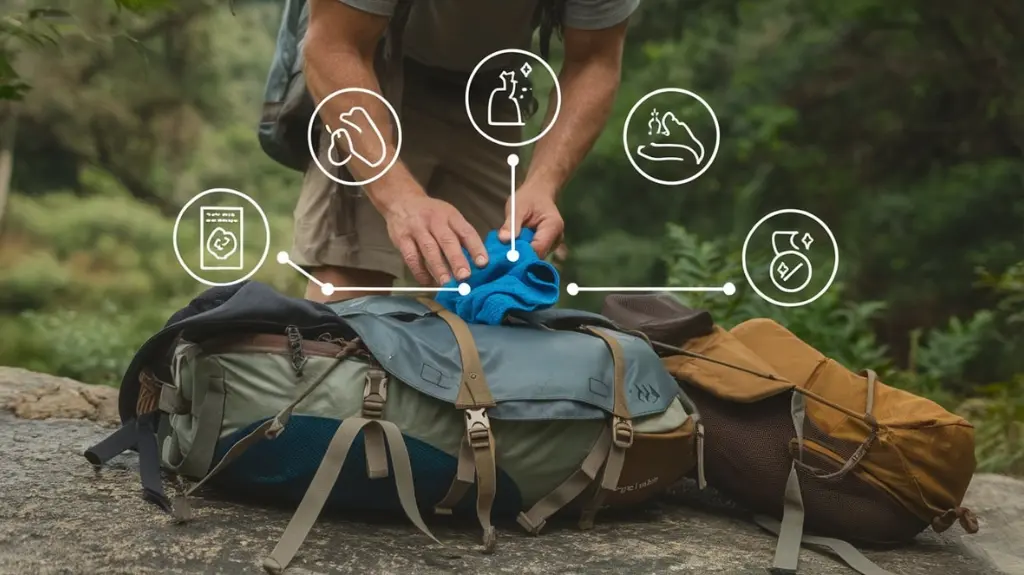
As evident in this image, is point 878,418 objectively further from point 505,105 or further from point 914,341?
point 914,341

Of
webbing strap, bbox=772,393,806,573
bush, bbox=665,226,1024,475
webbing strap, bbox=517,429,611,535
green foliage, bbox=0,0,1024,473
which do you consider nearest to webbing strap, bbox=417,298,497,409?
webbing strap, bbox=517,429,611,535

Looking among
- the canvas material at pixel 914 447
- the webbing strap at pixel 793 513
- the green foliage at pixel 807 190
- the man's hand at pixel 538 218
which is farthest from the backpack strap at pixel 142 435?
the green foliage at pixel 807 190

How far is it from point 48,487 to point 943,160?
442 centimetres

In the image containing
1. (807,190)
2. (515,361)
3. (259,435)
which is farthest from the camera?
(807,190)

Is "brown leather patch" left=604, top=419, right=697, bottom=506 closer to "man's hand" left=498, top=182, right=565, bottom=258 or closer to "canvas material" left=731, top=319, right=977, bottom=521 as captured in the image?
"canvas material" left=731, top=319, right=977, bottom=521

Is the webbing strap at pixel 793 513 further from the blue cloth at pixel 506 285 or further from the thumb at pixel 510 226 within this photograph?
the thumb at pixel 510 226

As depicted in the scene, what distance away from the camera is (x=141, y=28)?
20.2 feet

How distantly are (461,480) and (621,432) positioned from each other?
29 centimetres

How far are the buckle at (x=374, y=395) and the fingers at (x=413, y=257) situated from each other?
30 centimetres

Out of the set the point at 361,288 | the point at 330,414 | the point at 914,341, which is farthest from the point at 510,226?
the point at 914,341

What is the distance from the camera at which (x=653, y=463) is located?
5.68 ft

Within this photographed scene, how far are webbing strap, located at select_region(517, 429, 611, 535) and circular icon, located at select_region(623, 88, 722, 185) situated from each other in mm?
952

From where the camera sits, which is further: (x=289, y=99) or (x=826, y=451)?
(x=289, y=99)

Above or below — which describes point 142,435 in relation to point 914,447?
below
